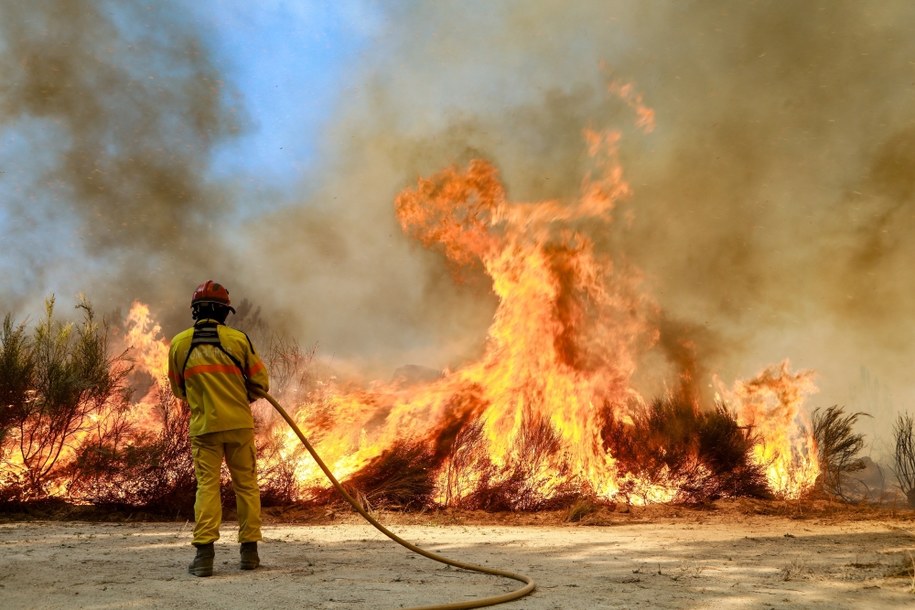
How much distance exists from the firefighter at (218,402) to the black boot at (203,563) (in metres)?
0.11

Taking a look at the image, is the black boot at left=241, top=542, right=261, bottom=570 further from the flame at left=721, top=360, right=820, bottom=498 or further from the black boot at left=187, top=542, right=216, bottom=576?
the flame at left=721, top=360, right=820, bottom=498

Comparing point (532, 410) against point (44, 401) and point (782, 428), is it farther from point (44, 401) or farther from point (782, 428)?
point (44, 401)

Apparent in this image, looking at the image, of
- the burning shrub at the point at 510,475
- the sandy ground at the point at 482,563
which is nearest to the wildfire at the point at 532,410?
the burning shrub at the point at 510,475

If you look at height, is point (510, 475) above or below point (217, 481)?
below

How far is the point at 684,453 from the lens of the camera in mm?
9680

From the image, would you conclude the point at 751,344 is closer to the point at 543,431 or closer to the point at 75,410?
the point at 543,431

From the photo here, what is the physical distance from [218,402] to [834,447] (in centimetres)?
863

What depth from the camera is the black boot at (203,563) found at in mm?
4480

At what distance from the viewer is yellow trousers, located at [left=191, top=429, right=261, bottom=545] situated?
4.64 m

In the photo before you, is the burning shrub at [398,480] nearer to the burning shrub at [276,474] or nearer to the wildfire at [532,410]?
the wildfire at [532,410]

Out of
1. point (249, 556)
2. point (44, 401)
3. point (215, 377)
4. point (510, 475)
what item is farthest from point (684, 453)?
point (44, 401)

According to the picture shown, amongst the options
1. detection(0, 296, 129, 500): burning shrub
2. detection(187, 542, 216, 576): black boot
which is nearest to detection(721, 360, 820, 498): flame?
detection(187, 542, 216, 576): black boot

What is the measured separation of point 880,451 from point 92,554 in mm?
19345

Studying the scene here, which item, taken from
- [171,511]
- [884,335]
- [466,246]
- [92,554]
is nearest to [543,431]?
[466,246]
